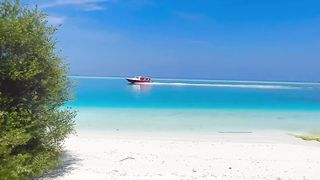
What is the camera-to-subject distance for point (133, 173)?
8.91m

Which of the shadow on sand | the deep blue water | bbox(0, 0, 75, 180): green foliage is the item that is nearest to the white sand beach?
the shadow on sand

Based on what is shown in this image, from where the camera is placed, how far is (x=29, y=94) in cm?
798

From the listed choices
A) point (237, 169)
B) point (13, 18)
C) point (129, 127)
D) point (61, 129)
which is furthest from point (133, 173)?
point (129, 127)

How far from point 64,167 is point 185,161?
118 inches

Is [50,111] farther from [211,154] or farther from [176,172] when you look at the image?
[211,154]

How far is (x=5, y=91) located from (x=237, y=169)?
528cm

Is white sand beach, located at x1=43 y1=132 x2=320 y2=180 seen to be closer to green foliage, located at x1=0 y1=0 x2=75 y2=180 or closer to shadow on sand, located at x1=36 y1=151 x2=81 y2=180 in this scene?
shadow on sand, located at x1=36 y1=151 x2=81 y2=180

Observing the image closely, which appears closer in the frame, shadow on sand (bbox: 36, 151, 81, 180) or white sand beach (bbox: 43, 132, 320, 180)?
shadow on sand (bbox: 36, 151, 81, 180)

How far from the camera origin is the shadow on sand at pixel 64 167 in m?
8.32

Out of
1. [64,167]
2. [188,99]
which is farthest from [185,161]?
[188,99]

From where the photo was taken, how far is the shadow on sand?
832cm

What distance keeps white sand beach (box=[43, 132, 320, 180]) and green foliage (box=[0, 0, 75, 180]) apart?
2.38 ft

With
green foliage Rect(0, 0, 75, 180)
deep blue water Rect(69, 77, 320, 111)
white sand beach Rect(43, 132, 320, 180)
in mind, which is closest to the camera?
green foliage Rect(0, 0, 75, 180)

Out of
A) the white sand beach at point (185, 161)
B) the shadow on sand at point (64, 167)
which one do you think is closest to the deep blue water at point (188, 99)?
the shadow on sand at point (64, 167)
